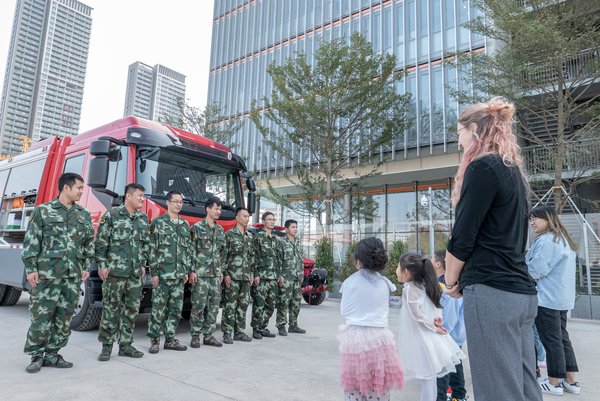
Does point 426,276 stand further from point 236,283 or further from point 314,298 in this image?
point 314,298

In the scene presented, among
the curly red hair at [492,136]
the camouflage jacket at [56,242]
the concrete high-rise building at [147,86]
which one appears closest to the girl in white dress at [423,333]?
the curly red hair at [492,136]

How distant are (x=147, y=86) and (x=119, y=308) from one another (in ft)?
164

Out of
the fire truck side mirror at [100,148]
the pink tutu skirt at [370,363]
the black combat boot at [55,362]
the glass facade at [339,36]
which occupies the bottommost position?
the black combat boot at [55,362]

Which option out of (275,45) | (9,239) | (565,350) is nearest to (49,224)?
(9,239)

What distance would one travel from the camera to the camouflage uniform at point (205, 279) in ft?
16.6

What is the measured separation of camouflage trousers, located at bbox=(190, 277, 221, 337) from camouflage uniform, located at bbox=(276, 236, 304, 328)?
118cm

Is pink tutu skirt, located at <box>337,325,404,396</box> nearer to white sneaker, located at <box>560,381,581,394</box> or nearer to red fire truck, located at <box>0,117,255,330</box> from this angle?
white sneaker, located at <box>560,381,581,394</box>

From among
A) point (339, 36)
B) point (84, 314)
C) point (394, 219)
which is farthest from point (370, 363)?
point (339, 36)

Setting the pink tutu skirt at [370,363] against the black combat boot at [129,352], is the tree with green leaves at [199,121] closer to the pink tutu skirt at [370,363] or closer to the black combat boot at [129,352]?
the black combat boot at [129,352]

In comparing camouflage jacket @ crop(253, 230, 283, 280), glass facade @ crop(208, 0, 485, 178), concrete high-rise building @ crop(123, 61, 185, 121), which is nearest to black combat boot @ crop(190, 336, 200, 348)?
camouflage jacket @ crop(253, 230, 283, 280)

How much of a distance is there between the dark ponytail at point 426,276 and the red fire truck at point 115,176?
337cm

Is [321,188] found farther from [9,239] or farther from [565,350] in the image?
[565,350]

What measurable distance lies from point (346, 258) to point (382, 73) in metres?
6.71

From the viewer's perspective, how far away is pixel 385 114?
14.8 m
